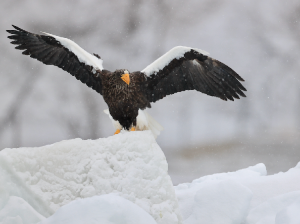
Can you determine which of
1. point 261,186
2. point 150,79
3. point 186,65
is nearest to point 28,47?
point 150,79

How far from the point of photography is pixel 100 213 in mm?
1712

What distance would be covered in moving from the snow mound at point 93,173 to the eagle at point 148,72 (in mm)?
1842

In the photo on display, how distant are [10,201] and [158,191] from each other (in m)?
1.13

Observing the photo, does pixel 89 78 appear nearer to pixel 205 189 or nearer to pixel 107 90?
pixel 107 90

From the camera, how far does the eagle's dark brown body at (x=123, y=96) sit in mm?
4164

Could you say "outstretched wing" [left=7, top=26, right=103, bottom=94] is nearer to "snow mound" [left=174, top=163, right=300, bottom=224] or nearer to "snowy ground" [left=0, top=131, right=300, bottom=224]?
"snowy ground" [left=0, top=131, right=300, bottom=224]

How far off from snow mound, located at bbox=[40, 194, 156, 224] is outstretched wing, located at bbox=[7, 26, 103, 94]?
2997 mm

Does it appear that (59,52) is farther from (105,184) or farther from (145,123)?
(105,184)

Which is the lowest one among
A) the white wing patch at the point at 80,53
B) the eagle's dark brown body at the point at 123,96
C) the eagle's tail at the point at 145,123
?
the eagle's tail at the point at 145,123

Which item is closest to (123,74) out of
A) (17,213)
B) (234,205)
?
(234,205)

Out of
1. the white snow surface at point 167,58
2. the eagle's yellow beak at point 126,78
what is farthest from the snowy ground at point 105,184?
the white snow surface at point 167,58

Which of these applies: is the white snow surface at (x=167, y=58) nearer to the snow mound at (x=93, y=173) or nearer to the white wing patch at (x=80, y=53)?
the white wing patch at (x=80, y=53)

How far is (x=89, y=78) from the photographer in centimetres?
467

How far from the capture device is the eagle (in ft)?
14.3
